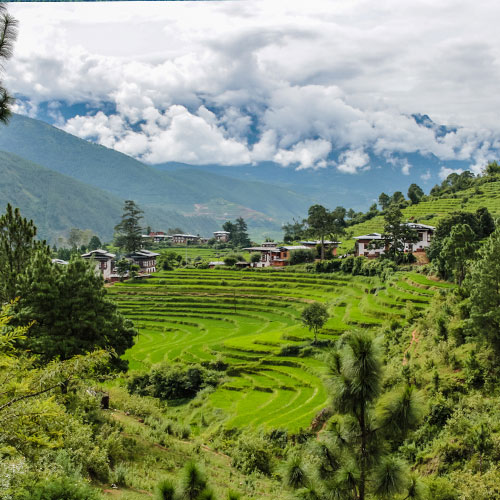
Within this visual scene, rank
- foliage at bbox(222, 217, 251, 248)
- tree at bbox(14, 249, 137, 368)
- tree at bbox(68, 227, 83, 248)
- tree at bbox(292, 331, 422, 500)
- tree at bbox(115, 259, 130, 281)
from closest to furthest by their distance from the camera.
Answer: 1. tree at bbox(292, 331, 422, 500)
2. tree at bbox(14, 249, 137, 368)
3. tree at bbox(115, 259, 130, 281)
4. foliage at bbox(222, 217, 251, 248)
5. tree at bbox(68, 227, 83, 248)

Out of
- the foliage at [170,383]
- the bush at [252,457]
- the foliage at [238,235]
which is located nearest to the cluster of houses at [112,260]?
the foliage at [238,235]

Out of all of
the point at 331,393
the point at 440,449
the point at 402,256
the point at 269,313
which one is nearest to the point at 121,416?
the point at 440,449

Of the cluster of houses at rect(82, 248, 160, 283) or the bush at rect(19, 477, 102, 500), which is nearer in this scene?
the bush at rect(19, 477, 102, 500)

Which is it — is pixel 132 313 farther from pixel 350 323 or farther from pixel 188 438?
pixel 188 438

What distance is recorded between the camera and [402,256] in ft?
233

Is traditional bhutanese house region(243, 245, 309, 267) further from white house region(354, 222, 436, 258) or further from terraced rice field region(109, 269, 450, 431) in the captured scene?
white house region(354, 222, 436, 258)

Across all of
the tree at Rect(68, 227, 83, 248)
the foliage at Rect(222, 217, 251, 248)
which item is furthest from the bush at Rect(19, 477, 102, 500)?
the tree at Rect(68, 227, 83, 248)

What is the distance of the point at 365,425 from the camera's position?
32.6 ft

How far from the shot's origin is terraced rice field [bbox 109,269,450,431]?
35.1 meters

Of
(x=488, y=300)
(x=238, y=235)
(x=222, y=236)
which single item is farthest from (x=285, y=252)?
(x=222, y=236)

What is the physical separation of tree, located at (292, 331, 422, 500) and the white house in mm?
67044

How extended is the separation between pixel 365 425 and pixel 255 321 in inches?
2146

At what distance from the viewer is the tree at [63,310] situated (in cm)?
2341

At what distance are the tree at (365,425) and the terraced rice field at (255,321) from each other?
28.6 inches
